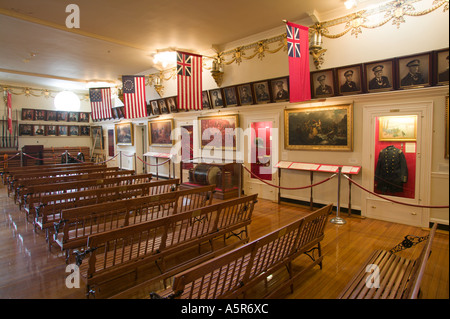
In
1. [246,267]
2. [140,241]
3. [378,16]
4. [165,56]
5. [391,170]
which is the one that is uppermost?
[165,56]

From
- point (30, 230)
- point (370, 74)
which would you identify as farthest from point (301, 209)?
point (30, 230)

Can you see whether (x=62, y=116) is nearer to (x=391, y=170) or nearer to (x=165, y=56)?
(x=165, y=56)

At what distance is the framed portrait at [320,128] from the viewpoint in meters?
6.58

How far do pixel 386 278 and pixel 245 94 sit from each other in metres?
6.83

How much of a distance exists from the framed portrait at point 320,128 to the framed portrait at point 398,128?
69 cm

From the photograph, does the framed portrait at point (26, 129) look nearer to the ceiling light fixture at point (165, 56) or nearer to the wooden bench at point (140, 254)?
the ceiling light fixture at point (165, 56)

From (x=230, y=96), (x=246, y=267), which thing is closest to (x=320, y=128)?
(x=230, y=96)

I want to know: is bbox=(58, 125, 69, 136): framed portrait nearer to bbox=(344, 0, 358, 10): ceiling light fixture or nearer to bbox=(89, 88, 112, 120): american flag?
bbox=(89, 88, 112, 120): american flag

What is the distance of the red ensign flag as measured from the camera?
571 cm

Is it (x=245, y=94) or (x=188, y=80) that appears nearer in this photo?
(x=188, y=80)

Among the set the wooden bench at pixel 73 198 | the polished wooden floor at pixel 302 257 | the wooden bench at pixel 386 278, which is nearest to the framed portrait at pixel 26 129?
the polished wooden floor at pixel 302 257

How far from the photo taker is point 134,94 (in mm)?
9914
